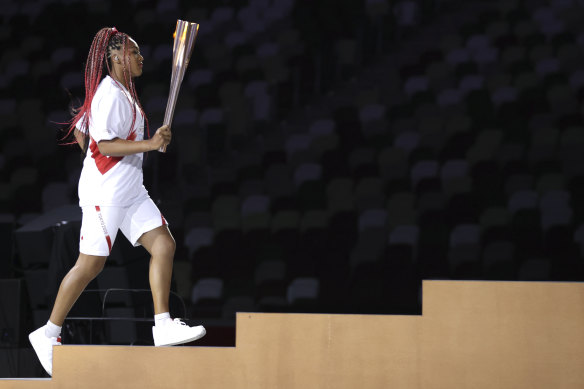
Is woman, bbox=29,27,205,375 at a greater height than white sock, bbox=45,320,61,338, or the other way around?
woman, bbox=29,27,205,375

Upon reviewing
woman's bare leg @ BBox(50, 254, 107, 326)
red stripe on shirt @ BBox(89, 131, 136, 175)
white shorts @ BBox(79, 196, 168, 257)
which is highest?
red stripe on shirt @ BBox(89, 131, 136, 175)

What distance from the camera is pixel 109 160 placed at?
6.68ft

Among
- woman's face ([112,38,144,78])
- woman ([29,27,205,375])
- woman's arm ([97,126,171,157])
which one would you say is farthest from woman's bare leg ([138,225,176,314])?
woman's face ([112,38,144,78])

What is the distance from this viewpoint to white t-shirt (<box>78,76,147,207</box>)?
2008 millimetres

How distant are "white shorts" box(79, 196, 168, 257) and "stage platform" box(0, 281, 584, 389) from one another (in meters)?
0.27

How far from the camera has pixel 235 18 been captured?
19.1ft

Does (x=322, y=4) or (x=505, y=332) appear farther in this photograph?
(x=322, y=4)

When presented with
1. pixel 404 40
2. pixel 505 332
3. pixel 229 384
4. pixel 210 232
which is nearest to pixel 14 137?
pixel 210 232

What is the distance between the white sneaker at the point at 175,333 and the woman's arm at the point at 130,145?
1.43 feet

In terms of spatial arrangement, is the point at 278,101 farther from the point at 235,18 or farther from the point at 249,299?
the point at 249,299

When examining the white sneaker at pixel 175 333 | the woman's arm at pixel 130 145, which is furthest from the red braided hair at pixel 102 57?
the white sneaker at pixel 175 333

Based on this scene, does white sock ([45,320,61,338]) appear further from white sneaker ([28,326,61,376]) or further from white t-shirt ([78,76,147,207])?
white t-shirt ([78,76,147,207])

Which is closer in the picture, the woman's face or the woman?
the woman

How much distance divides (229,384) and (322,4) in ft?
14.0
